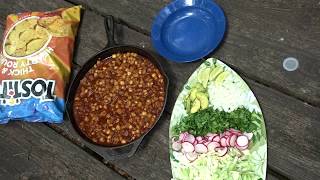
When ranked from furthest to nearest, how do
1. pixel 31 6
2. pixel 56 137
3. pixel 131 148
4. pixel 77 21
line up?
1. pixel 31 6
2. pixel 77 21
3. pixel 56 137
4. pixel 131 148

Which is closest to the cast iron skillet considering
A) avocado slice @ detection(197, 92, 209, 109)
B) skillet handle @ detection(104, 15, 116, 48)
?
skillet handle @ detection(104, 15, 116, 48)

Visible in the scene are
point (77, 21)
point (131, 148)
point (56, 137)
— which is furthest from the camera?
point (77, 21)

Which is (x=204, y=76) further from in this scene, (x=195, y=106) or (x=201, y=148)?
(x=201, y=148)

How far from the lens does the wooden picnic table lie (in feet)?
4.22

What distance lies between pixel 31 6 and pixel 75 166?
64cm

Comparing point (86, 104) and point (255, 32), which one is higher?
point (255, 32)

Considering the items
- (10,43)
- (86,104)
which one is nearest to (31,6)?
(10,43)

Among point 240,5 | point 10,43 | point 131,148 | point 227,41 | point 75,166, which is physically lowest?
point 75,166

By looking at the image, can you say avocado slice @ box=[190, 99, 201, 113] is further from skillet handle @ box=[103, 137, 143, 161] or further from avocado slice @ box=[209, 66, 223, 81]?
skillet handle @ box=[103, 137, 143, 161]

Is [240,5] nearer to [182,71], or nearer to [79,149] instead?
[182,71]

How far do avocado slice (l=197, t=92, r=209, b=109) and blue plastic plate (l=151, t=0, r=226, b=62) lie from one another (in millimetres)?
114

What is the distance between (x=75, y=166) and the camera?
1.42 meters

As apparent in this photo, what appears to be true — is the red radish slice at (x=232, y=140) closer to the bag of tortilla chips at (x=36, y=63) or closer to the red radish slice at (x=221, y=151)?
the red radish slice at (x=221, y=151)

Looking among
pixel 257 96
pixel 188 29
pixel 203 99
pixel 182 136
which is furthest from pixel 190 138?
pixel 188 29
